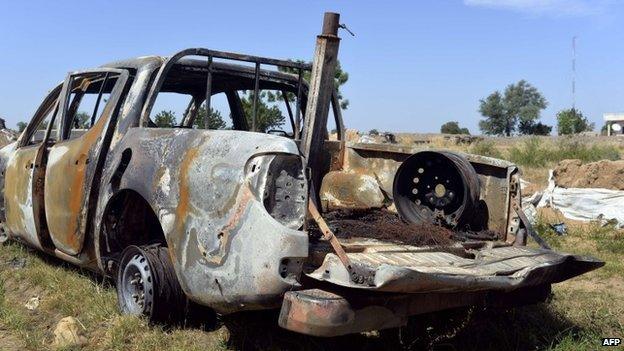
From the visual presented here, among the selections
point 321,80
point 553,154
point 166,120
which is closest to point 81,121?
point 166,120

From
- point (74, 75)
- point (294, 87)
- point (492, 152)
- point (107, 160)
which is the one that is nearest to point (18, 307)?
point (107, 160)

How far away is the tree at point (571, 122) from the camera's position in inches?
1954

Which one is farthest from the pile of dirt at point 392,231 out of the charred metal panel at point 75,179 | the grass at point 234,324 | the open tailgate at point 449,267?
the charred metal panel at point 75,179

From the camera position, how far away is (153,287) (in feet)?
12.7

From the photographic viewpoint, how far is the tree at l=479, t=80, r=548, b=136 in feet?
203

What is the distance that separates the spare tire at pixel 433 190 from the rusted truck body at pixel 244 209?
0.03ft

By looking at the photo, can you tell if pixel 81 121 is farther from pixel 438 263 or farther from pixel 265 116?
pixel 438 263

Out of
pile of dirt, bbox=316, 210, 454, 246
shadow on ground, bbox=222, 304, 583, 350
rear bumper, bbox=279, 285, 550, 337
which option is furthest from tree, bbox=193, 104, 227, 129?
rear bumper, bbox=279, 285, 550, 337

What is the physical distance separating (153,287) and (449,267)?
5.64ft

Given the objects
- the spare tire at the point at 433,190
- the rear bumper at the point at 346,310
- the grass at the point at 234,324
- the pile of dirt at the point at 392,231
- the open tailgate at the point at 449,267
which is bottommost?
the grass at the point at 234,324

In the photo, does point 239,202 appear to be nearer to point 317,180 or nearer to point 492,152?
point 317,180

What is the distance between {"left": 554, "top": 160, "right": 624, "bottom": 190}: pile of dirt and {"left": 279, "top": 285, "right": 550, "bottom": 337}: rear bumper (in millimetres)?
7928

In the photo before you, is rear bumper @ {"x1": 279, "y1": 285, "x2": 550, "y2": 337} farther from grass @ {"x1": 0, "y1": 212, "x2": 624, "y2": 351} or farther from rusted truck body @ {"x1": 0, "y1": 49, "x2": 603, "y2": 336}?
grass @ {"x1": 0, "y1": 212, "x2": 624, "y2": 351}

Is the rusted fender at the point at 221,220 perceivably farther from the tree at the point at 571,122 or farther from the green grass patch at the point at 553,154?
the tree at the point at 571,122
